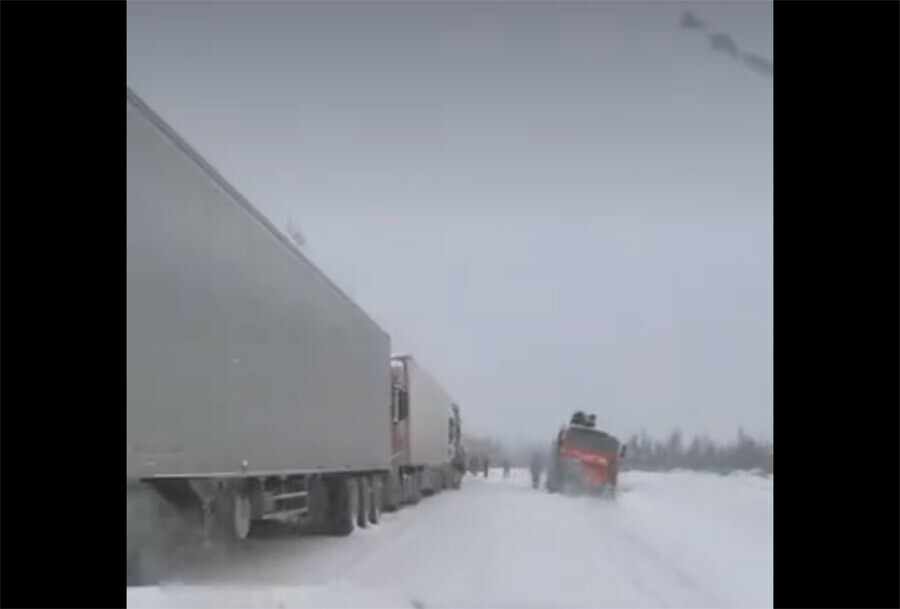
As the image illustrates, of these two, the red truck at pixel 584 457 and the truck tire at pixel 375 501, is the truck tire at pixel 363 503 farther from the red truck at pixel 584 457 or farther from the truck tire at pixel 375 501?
the red truck at pixel 584 457

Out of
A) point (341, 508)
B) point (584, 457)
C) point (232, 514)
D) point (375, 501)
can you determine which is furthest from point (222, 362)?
point (584, 457)

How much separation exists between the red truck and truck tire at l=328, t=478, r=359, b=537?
1326cm

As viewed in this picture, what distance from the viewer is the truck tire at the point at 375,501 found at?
873 inches

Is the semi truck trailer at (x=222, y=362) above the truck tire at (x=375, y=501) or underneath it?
above

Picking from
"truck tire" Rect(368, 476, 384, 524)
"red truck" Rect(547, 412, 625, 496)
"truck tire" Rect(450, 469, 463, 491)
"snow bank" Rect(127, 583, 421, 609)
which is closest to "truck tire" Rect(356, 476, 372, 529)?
"truck tire" Rect(368, 476, 384, 524)

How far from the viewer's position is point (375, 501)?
74.2 ft

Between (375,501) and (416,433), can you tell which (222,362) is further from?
(416,433)

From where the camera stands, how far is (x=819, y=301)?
6078 mm

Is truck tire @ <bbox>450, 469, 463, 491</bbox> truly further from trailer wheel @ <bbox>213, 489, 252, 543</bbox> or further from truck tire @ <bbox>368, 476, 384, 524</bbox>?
trailer wheel @ <bbox>213, 489, 252, 543</bbox>

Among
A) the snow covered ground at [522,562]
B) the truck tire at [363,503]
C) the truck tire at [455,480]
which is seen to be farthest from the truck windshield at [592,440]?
the truck tire at [363,503]

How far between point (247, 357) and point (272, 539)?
5721mm

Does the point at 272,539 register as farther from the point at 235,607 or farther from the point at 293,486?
the point at 235,607

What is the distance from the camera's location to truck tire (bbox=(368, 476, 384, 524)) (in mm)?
22172

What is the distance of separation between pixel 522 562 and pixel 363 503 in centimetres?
786
